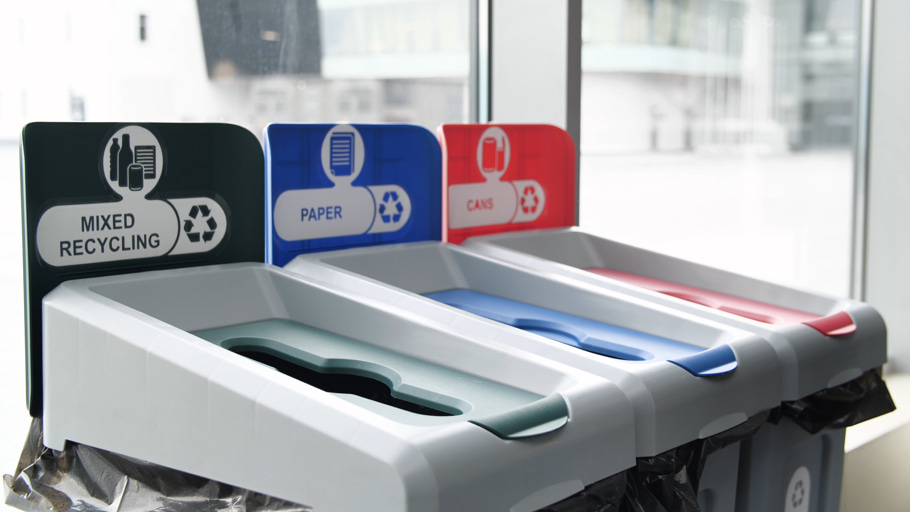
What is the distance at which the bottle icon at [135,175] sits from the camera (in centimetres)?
104

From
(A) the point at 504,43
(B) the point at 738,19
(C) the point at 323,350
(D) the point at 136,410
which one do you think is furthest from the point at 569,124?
(B) the point at 738,19

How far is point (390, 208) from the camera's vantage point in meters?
1.38

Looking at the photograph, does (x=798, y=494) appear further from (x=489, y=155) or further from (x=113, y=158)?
(x=113, y=158)

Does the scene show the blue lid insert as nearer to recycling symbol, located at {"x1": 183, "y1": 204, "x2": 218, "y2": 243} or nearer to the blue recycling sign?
the blue recycling sign

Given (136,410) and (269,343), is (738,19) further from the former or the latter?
(136,410)

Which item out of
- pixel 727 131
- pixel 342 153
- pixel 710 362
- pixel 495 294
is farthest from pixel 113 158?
pixel 727 131

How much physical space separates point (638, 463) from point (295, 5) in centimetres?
108

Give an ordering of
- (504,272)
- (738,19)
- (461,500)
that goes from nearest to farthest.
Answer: (461,500) → (504,272) → (738,19)

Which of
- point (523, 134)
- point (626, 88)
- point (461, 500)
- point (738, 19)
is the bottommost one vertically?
point (461, 500)

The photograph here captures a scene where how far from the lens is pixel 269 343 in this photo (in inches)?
40.3

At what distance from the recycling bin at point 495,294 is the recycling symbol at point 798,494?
0.18 metres

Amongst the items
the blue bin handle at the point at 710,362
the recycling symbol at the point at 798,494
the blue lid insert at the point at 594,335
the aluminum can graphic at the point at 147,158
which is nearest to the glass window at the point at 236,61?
the aluminum can graphic at the point at 147,158

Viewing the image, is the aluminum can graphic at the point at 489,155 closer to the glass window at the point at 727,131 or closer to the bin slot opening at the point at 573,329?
the bin slot opening at the point at 573,329

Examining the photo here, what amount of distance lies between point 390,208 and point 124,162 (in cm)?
45
